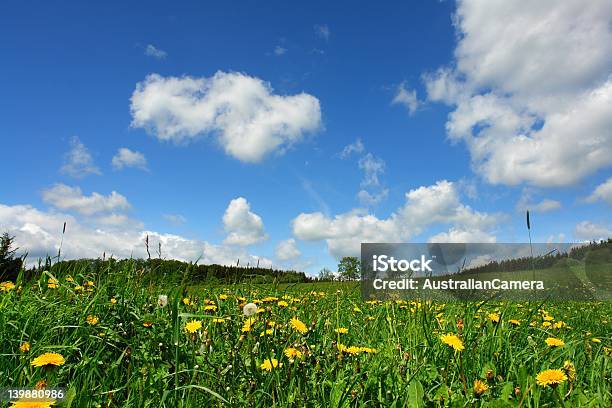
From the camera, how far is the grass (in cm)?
229

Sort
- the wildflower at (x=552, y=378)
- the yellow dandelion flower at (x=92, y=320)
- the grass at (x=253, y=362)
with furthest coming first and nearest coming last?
the yellow dandelion flower at (x=92, y=320), the grass at (x=253, y=362), the wildflower at (x=552, y=378)

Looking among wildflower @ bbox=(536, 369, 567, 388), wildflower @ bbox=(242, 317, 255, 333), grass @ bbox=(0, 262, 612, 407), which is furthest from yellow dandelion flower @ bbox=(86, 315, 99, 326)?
wildflower @ bbox=(536, 369, 567, 388)

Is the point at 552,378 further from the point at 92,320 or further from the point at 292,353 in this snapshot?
the point at 92,320

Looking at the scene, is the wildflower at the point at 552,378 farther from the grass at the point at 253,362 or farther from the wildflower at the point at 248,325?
the wildflower at the point at 248,325

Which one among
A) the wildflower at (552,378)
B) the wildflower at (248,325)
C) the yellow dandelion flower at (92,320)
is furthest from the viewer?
the yellow dandelion flower at (92,320)

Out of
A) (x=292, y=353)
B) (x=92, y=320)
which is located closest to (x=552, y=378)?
(x=292, y=353)

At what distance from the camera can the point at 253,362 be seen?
8.15 ft

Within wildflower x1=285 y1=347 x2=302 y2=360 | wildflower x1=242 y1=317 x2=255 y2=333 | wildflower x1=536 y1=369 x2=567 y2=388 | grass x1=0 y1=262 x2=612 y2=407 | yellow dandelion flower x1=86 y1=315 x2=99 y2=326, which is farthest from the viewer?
yellow dandelion flower x1=86 y1=315 x2=99 y2=326

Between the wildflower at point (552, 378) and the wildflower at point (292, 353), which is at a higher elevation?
the wildflower at point (292, 353)

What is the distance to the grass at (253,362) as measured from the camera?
7.50ft

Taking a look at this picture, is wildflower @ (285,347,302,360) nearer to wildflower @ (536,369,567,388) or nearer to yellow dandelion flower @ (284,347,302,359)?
yellow dandelion flower @ (284,347,302,359)

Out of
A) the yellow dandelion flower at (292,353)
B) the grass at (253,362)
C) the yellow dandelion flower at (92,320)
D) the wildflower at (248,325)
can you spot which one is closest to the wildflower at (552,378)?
the grass at (253,362)

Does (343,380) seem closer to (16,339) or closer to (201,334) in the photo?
(201,334)

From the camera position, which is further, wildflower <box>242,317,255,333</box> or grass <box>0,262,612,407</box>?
wildflower <box>242,317,255,333</box>
